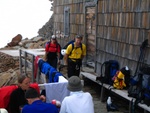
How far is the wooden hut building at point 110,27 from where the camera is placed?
7910 mm

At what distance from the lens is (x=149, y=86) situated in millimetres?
6848

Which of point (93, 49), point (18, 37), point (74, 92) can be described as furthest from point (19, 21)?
point (74, 92)

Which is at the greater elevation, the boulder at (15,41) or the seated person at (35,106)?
the seated person at (35,106)

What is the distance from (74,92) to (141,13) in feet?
14.6

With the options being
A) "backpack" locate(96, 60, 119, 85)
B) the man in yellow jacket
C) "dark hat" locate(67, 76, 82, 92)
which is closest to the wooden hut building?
"backpack" locate(96, 60, 119, 85)

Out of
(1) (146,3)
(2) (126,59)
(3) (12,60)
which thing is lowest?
(3) (12,60)

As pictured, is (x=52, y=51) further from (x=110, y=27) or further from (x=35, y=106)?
(x=35, y=106)

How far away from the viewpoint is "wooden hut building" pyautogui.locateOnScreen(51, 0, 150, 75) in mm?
7910

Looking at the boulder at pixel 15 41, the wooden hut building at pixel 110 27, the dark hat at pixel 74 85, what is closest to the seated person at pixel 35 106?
the dark hat at pixel 74 85

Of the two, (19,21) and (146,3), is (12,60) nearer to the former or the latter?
(146,3)

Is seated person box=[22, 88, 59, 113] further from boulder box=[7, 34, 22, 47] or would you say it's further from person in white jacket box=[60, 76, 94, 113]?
boulder box=[7, 34, 22, 47]

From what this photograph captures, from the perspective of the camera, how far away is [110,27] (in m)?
9.59

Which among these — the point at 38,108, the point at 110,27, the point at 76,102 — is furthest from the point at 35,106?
the point at 110,27

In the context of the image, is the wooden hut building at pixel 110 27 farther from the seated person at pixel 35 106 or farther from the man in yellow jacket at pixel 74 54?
the seated person at pixel 35 106
